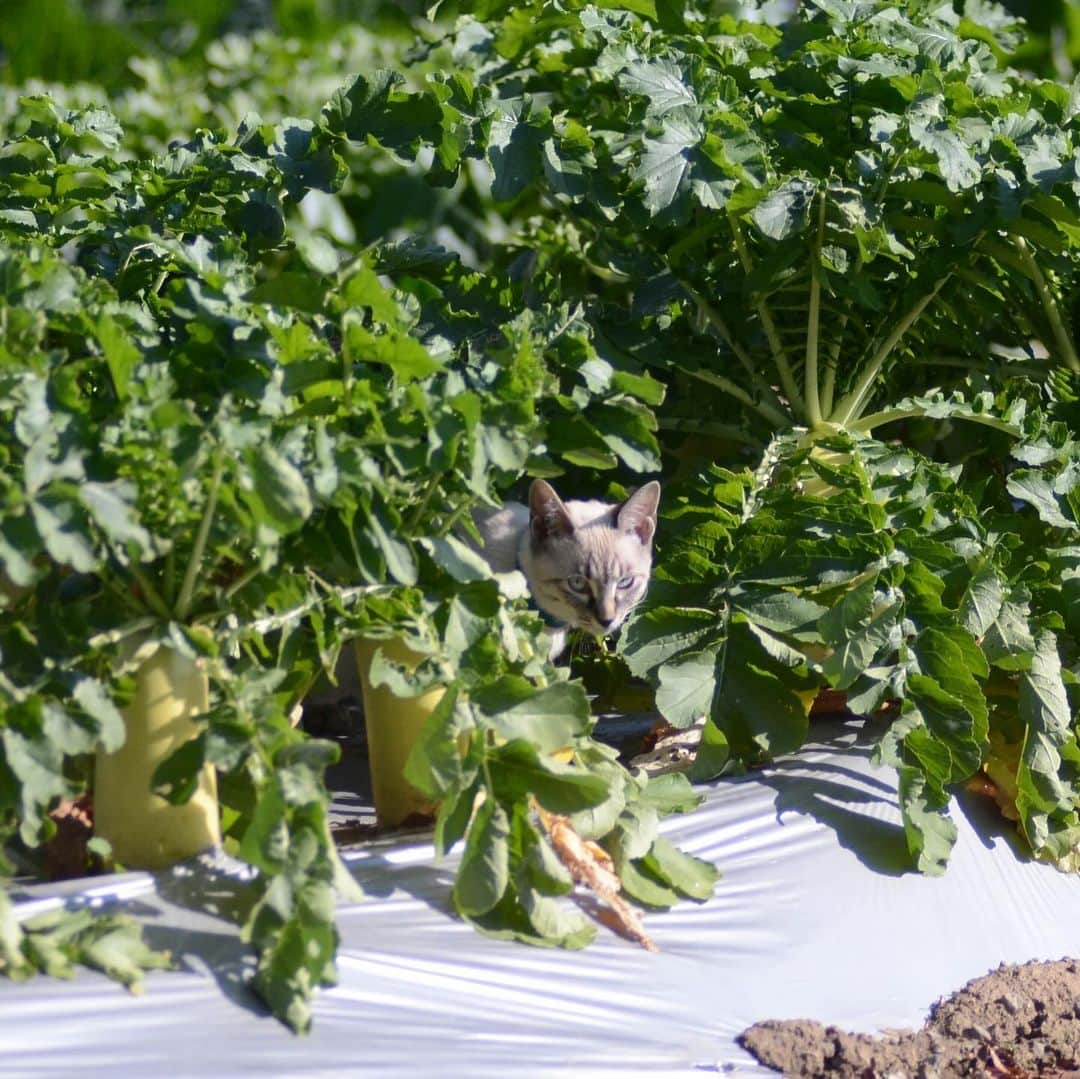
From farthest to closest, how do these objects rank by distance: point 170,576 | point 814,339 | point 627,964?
point 814,339, point 627,964, point 170,576

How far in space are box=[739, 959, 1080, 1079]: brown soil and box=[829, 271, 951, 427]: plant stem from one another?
1.24 m

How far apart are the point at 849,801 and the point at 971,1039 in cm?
50

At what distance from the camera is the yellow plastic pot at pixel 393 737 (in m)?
2.05

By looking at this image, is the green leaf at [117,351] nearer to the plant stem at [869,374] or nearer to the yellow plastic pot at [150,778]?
the yellow plastic pot at [150,778]

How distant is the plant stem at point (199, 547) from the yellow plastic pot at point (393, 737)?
0.40 meters

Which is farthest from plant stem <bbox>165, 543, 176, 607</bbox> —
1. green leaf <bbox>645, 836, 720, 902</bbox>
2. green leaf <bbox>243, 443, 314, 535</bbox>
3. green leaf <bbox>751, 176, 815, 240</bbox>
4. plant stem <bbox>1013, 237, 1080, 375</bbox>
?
plant stem <bbox>1013, 237, 1080, 375</bbox>

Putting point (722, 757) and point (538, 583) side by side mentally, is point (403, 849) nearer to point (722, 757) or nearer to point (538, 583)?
point (722, 757)

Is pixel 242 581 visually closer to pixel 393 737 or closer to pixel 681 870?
pixel 393 737

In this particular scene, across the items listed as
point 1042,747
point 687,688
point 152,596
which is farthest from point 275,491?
point 1042,747

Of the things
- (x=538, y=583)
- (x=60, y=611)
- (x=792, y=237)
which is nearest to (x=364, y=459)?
(x=60, y=611)

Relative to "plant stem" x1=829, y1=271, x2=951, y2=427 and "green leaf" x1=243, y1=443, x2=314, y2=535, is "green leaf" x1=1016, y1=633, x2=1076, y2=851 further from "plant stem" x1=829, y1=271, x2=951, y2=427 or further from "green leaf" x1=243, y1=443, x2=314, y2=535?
"green leaf" x1=243, y1=443, x2=314, y2=535

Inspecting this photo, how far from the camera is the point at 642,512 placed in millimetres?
2754

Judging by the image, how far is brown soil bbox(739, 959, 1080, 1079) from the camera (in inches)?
69.3

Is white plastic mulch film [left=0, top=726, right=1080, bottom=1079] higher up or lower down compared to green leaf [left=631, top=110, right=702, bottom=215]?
lower down
